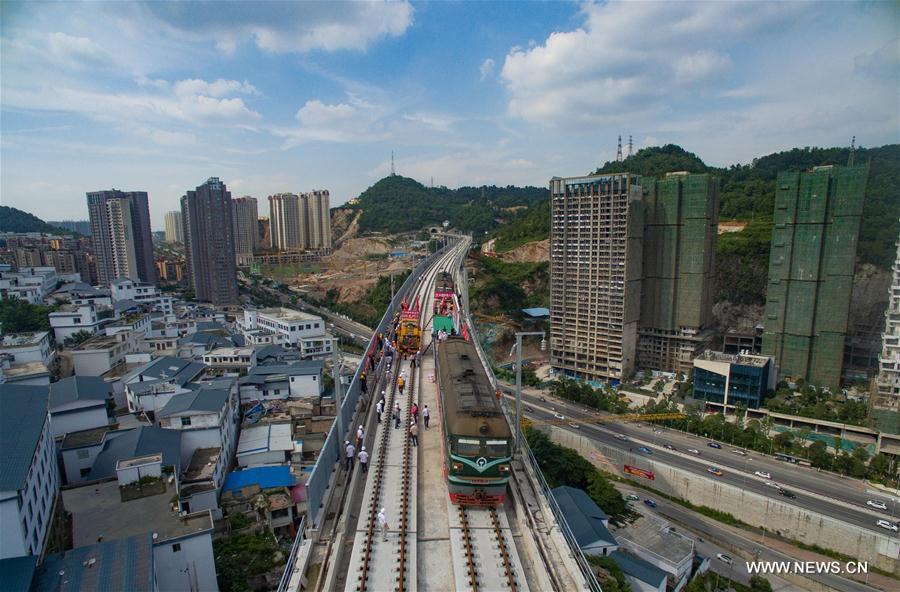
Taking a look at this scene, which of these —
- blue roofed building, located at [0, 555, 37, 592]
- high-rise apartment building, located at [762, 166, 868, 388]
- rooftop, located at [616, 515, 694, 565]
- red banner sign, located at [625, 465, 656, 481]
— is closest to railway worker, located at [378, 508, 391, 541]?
blue roofed building, located at [0, 555, 37, 592]

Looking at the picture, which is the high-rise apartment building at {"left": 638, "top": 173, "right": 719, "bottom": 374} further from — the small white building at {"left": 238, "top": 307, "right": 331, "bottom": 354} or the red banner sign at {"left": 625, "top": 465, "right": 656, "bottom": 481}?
the small white building at {"left": 238, "top": 307, "right": 331, "bottom": 354}

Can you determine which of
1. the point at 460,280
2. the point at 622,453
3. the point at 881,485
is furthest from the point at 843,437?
the point at 460,280

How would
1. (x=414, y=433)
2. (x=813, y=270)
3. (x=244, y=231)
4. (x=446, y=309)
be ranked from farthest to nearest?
(x=244, y=231)
(x=813, y=270)
(x=446, y=309)
(x=414, y=433)

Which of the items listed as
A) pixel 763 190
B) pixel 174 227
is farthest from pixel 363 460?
pixel 174 227

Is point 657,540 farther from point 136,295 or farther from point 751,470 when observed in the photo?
point 136,295

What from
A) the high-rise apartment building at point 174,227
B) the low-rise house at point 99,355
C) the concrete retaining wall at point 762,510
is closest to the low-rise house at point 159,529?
the low-rise house at point 99,355
